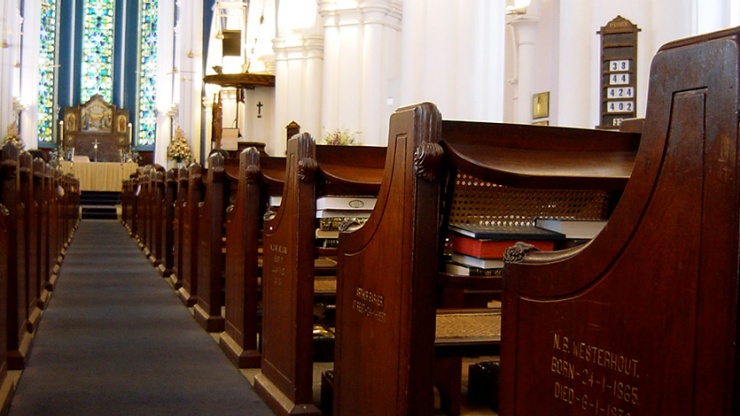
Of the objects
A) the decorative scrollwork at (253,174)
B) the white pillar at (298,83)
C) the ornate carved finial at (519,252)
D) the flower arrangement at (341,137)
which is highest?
the white pillar at (298,83)

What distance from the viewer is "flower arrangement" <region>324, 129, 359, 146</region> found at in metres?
12.4

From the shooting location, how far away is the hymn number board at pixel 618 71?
7.32m

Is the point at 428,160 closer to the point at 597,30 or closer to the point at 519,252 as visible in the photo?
the point at 519,252

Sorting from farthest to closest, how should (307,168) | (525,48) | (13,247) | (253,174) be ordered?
(525,48) < (253,174) < (13,247) < (307,168)

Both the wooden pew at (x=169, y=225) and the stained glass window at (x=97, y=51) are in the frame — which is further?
the stained glass window at (x=97, y=51)

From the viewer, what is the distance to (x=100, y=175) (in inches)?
1059

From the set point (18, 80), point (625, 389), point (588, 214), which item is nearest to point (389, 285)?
point (588, 214)

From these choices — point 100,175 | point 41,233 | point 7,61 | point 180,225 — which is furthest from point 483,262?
point 100,175

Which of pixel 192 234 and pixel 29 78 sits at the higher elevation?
pixel 29 78

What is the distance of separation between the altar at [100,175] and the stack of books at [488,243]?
25.3 metres

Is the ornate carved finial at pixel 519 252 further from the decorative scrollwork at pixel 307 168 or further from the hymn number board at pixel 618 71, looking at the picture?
the hymn number board at pixel 618 71

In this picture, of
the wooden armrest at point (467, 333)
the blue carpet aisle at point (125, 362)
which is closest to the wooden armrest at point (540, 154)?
the wooden armrest at point (467, 333)

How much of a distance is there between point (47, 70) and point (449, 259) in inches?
1218

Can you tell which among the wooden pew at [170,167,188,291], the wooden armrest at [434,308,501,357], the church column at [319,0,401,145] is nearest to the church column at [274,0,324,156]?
the church column at [319,0,401,145]
